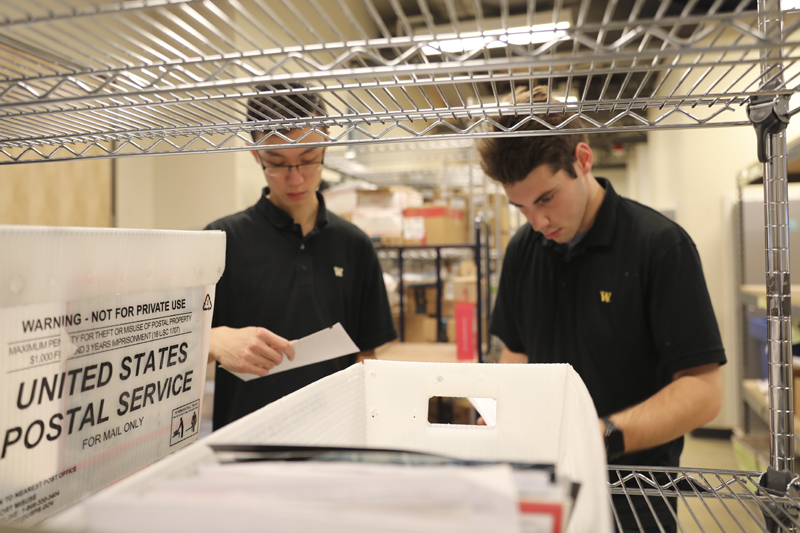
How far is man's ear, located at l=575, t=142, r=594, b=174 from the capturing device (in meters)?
1.20

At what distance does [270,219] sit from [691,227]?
3.89 m

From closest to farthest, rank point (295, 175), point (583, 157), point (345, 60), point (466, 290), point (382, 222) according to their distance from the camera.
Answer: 1. point (345, 60)
2. point (583, 157)
3. point (295, 175)
4. point (466, 290)
5. point (382, 222)

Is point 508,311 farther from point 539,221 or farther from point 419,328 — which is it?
point 419,328

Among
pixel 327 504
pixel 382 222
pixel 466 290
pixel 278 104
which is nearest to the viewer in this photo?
pixel 327 504

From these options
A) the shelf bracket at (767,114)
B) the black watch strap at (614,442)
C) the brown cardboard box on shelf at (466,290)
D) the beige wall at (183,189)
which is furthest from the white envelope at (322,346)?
the beige wall at (183,189)

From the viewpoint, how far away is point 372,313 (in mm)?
1499

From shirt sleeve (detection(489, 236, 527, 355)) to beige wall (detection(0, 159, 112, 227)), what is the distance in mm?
2041

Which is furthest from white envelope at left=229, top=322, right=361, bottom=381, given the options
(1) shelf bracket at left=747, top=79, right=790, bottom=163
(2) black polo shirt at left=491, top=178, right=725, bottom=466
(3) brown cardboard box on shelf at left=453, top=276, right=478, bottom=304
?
(3) brown cardboard box on shelf at left=453, top=276, right=478, bottom=304

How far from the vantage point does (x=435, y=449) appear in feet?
1.79

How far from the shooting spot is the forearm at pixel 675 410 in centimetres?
80

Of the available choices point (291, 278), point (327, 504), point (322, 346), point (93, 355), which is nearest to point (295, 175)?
point (291, 278)

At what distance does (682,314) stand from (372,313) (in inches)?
32.6

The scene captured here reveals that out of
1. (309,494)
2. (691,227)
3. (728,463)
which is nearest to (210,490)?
(309,494)

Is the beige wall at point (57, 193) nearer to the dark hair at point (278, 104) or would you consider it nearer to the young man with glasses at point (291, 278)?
the young man with glasses at point (291, 278)
